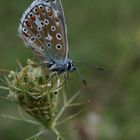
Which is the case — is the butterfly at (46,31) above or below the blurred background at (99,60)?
above

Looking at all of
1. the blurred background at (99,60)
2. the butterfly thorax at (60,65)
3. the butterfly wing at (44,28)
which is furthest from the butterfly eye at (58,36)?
the blurred background at (99,60)

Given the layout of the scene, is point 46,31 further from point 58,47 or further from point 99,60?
point 99,60

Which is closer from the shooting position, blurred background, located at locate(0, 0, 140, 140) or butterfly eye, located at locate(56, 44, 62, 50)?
butterfly eye, located at locate(56, 44, 62, 50)

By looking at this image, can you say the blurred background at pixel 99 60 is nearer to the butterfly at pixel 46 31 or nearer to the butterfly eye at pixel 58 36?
the butterfly at pixel 46 31

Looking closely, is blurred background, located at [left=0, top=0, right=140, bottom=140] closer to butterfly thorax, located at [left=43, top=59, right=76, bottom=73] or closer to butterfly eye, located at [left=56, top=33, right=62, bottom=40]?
butterfly thorax, located at [left=43, top=59, right=76, bottom=73]

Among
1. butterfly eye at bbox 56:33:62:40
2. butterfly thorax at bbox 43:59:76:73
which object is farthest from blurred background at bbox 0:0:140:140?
butterfly eye at bbox 56:33:62:40
